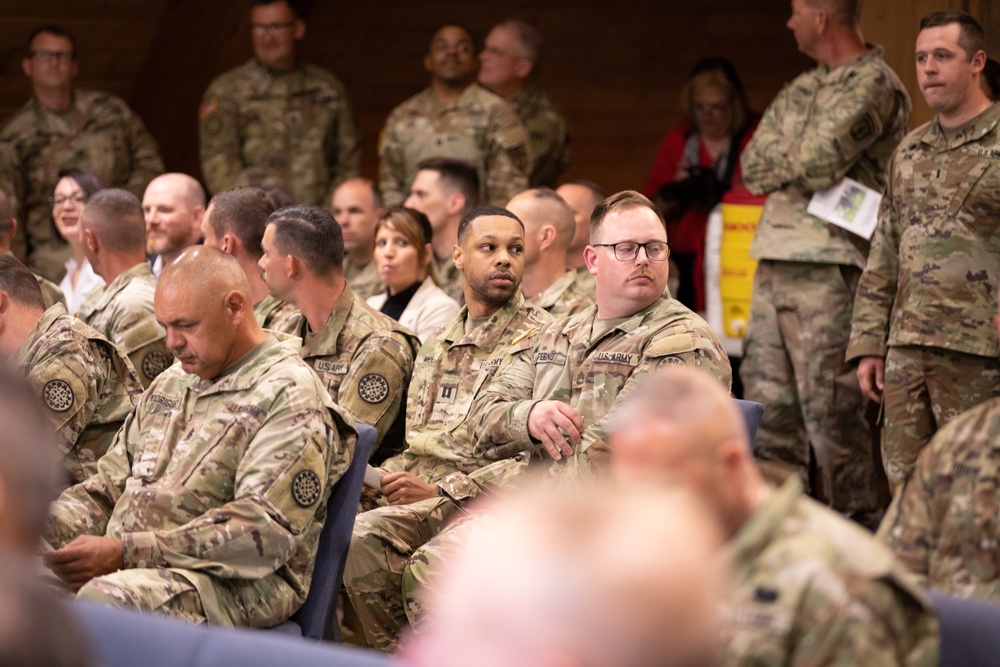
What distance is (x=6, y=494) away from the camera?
1.59m

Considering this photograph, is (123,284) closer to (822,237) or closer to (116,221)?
(116,221)

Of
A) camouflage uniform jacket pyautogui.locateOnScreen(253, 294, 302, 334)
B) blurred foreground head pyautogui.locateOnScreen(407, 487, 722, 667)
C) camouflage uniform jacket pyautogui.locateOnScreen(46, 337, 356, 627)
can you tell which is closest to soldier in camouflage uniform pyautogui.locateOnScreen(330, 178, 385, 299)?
camouflage uniform jacket pyautogui.locateOnScreen(253, 294, 302, 334)

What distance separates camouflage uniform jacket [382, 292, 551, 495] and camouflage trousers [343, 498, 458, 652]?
24 centimetres

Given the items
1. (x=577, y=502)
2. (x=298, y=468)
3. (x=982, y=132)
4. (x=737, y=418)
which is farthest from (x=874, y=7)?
(x=577, y=502)

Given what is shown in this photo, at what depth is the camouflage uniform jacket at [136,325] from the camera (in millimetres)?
4328

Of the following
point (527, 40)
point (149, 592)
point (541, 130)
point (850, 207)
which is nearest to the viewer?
point (149, 592)

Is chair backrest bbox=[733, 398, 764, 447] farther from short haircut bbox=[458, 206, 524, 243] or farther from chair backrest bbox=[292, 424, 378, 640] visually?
short haircut bbox=[458, 206, 524, 243]

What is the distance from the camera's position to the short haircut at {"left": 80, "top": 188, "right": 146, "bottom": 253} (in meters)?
4.72

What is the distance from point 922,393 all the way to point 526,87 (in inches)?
121

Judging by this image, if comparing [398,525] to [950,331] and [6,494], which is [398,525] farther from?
[6,494]

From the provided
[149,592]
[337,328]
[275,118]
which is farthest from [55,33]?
[149,592]

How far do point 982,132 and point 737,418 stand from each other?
8.65 feet

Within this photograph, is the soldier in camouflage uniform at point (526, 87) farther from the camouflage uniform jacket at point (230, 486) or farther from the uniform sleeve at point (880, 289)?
the camouflage uniform jacket at point (230, 486)

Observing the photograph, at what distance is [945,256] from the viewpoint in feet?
13.3
